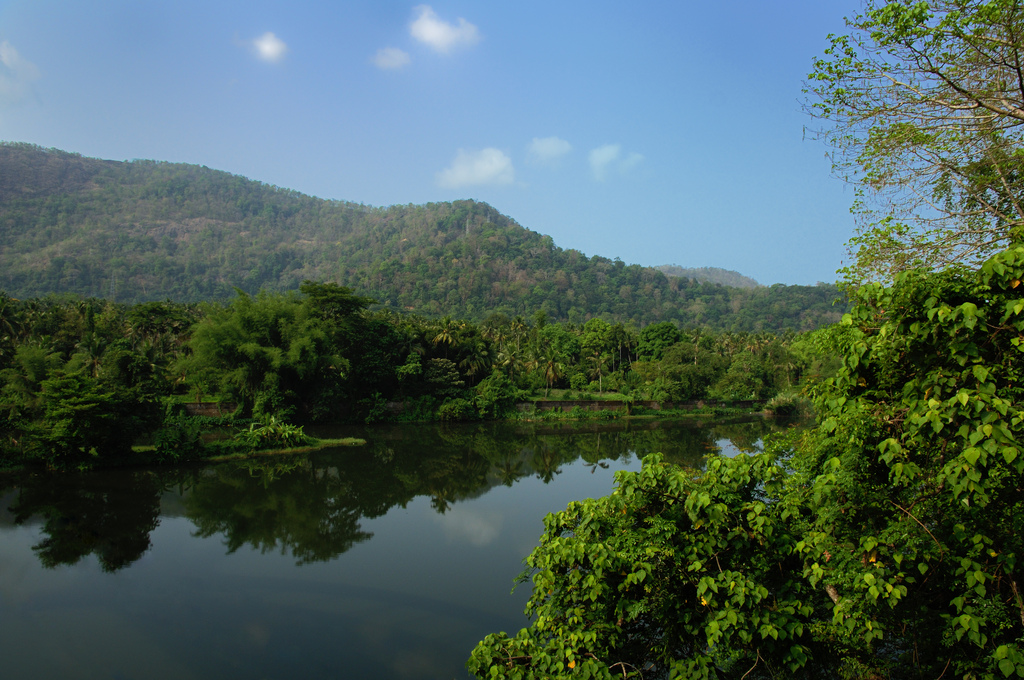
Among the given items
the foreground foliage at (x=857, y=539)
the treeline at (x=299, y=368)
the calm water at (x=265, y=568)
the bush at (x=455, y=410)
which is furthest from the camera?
the bush at (x=455, y=410)

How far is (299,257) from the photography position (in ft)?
429

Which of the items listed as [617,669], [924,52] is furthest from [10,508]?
[924,52]

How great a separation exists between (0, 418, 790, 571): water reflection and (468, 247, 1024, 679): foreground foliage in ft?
8.73

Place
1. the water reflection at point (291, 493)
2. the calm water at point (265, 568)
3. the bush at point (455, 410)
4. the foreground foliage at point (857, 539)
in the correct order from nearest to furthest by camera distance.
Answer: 1. the foreground foliage at point (857, 539)
2. the calm water at point (265, 568)
3. the water reflection at point (291, 493)
4. the bush at point (455, 410)

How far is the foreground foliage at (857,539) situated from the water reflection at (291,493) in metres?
2.66

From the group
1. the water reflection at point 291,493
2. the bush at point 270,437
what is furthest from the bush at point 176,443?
the bush at point 270,437

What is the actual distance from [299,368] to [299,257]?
377 feet

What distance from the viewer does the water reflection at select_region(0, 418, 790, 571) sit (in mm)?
11523

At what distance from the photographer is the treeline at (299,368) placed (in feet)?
52.7

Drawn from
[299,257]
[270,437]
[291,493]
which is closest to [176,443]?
[270,437]

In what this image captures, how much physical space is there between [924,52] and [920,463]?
12.9 feet

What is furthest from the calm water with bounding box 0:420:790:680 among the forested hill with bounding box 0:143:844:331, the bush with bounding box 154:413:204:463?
the forested hill with bounding box 0:143:844:331

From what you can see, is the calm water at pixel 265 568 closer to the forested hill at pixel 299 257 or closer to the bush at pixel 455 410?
the bush at pixel 455 410

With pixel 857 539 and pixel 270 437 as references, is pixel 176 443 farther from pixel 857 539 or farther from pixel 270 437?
pixel 857 539
